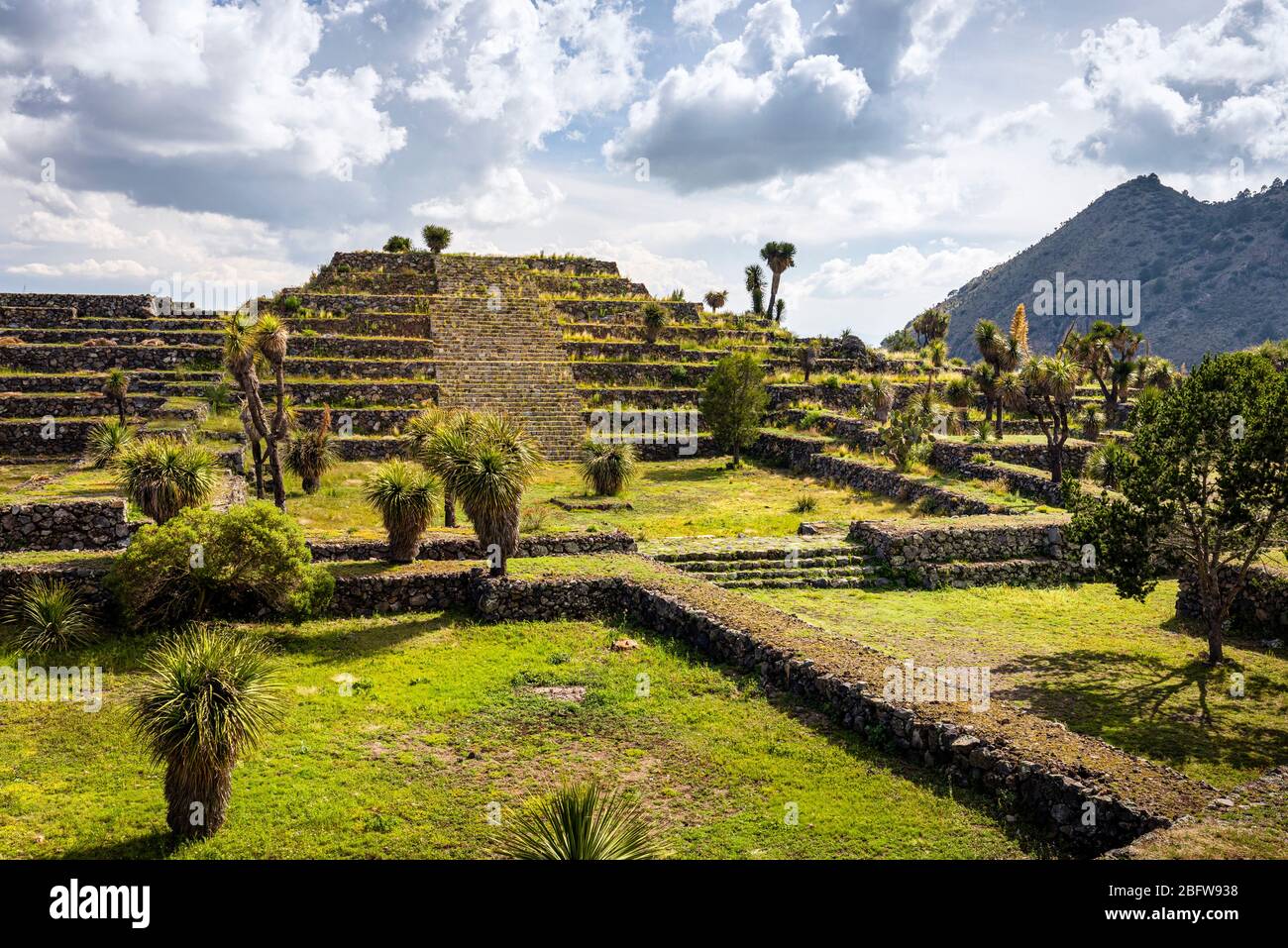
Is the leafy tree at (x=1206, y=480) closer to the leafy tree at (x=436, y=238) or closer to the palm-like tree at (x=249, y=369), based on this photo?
the palm-like tree at (x=249, y=369)

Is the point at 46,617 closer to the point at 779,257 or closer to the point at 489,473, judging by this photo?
the point at 489,473

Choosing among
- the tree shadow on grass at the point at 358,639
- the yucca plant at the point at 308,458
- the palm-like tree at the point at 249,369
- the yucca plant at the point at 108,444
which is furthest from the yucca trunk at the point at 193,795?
the yucca plant at the point at 308,458

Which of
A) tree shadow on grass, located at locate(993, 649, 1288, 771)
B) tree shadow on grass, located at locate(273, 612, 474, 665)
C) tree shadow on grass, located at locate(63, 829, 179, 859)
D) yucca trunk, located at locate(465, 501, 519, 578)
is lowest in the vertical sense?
tree shadow on grass, located at locate(63, 829, 179, 859)

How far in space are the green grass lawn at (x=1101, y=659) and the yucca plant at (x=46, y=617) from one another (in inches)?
542

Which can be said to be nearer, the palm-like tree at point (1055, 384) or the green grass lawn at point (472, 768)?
the green grass lawn at point (472, 768)

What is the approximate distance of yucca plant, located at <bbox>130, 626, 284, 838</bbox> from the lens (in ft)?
30.1

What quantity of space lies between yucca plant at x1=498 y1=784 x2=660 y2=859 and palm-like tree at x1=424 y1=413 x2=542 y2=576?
10594mm

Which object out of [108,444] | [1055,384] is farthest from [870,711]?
[108,444]

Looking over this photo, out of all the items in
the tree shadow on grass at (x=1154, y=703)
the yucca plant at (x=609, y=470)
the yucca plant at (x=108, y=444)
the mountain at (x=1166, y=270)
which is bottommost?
the tree shadow on grass at (x=1154, y=703)

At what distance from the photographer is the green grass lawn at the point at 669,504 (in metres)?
25.8

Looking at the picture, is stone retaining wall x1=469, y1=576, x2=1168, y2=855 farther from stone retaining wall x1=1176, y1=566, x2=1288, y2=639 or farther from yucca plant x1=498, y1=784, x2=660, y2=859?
stone retaining wall x1=1176, y1=566, x2=1288, y2=639

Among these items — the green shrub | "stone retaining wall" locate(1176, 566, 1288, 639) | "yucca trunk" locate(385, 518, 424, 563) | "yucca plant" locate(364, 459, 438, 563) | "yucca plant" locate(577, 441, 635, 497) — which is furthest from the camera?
"yucca plant" locate(577, 441, 635, 497)

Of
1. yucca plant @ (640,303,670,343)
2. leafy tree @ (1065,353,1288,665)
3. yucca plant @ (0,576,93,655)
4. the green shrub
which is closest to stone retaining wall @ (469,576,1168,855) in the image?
the green shrub
